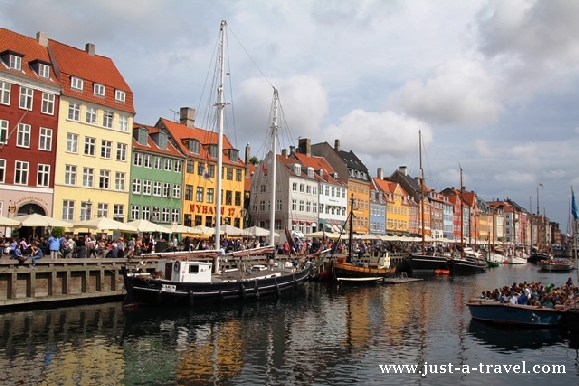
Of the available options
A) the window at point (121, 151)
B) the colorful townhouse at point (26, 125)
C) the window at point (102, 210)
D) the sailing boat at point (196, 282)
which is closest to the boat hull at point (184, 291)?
the sailing boat at point (196, 282)

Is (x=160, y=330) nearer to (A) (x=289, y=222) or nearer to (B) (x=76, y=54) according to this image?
(B) (x=76, y=54)

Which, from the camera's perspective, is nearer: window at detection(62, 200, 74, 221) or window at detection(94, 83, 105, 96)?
window at detection(62, 200, 74, 221)

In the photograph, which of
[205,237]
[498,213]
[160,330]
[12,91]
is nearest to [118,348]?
[160,330]

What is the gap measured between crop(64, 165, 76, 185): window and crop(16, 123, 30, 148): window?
420cm

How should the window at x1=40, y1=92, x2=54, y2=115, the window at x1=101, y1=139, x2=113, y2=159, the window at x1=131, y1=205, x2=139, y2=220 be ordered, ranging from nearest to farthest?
the window at x1=40, y1=92, x2=54, y2=115 → the window at x1=101, y1=139, x2=113, y2=159 → the window at x1=131, y1=205, x2=139, y2=220

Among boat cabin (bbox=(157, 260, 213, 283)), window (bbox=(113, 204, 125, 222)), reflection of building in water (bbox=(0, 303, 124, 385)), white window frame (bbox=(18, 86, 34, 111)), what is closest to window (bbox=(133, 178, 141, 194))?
window (bbox=(113, 204, 125, 222))

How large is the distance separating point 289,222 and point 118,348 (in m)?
54.4

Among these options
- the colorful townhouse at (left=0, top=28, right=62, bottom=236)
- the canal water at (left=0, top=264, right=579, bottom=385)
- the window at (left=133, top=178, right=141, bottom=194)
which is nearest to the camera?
the canal water at (left=0, top=264, right=579, bottom=385)

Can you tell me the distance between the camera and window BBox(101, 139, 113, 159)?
173 ft

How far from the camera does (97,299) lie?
34.2 m

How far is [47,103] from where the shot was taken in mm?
→ 47531

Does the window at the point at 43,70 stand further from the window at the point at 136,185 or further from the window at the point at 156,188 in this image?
the window at the point at 156,188

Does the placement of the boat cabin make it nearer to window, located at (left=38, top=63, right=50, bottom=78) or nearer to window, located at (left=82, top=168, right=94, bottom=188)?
window, located at (left=82, top=168, right=94, bottom=188)

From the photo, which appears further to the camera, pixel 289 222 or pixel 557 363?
pixel 289 222
